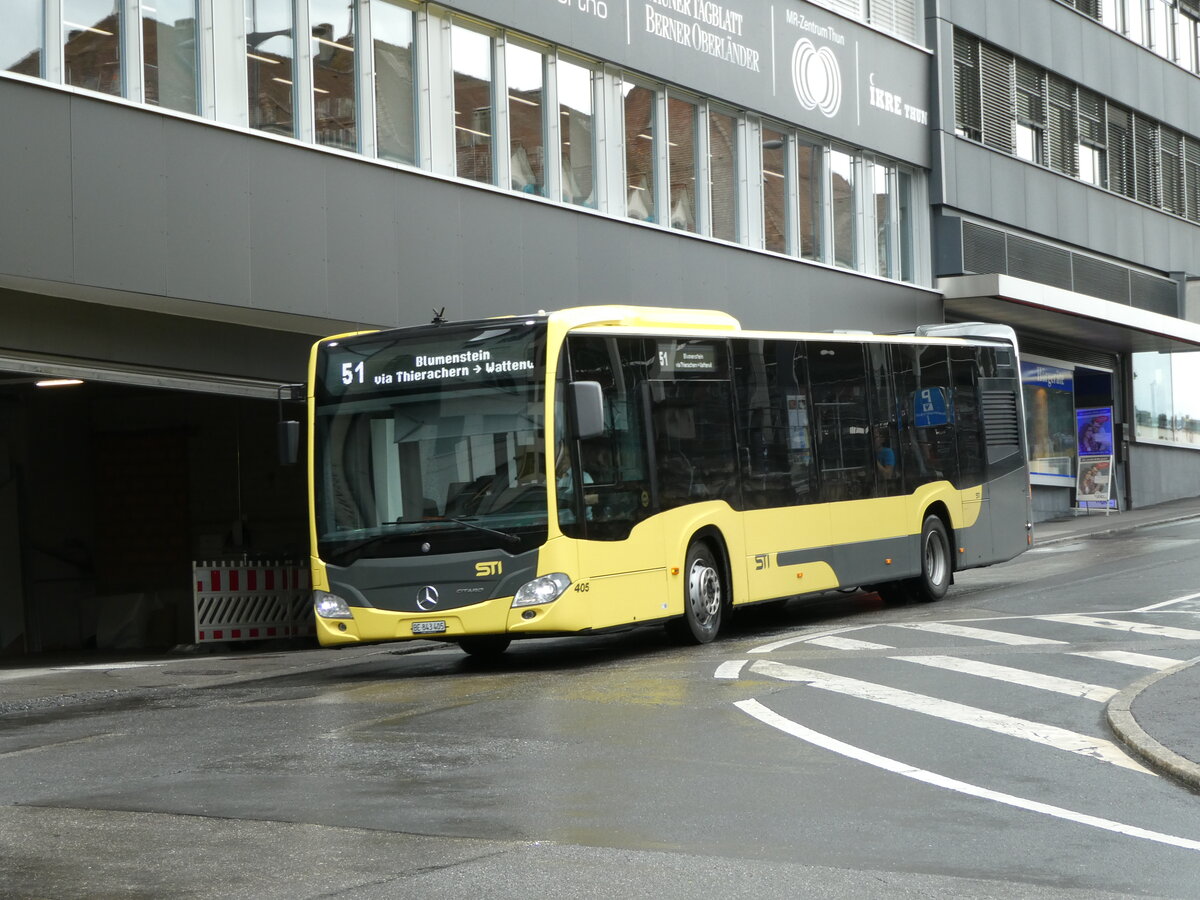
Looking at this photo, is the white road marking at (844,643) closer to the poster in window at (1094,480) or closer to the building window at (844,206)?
the building window at (844,206)

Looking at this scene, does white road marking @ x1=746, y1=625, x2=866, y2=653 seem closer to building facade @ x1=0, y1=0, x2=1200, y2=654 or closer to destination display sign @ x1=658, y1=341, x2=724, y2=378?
destination display sign @ x1=658, y1=341, x2=724, y2=378

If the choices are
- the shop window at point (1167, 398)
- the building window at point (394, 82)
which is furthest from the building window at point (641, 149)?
the shop window at point (1167, 398)

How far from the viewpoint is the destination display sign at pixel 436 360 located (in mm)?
14305

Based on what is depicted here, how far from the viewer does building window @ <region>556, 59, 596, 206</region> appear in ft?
80.4

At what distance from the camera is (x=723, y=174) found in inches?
1118

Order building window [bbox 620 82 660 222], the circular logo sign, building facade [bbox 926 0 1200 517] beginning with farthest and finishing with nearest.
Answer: building facade [bbox 926 0 1200 517] → the circular logo sign → building window [bbox 620 82 660 222]

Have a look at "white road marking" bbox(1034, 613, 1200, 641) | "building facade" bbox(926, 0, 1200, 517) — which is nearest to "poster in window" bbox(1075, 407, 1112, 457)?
"building facade" bbox(926, 0, 1200, 517)

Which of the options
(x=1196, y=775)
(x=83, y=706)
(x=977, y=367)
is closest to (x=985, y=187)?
(x=977, y=367)

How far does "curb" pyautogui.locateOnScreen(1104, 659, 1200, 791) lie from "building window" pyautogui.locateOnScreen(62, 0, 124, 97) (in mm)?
11670

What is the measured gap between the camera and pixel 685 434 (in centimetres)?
1566

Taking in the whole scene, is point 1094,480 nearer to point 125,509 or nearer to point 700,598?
point 125,509

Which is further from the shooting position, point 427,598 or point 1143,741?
→ point 427,598

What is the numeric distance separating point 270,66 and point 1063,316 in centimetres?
2165

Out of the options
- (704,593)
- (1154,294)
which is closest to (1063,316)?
(1154,294)
